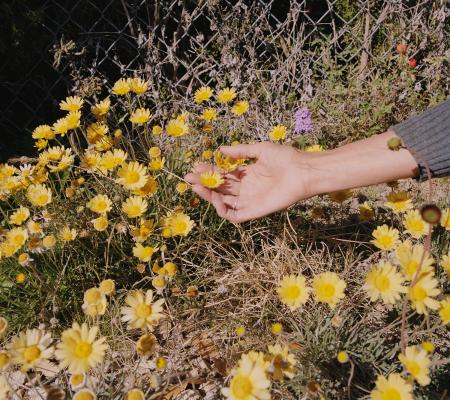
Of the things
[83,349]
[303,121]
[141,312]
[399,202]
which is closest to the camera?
[83,349]

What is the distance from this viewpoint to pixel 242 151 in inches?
77.5

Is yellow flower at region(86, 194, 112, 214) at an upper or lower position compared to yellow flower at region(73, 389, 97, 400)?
upper

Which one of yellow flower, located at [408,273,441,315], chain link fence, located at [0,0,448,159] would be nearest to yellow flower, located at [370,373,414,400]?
yellow flower, located at [408,273,441,315]

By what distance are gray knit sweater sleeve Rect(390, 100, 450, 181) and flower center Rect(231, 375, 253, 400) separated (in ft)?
3.10

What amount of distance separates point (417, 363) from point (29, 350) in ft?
3.41

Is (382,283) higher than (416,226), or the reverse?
(416,226)

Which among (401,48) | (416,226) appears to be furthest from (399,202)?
(401,48)

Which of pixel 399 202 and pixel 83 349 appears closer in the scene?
pixel 83 349

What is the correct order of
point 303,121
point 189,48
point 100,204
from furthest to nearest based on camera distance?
1. point 189,48
2. point 303,121
3. point 100,204

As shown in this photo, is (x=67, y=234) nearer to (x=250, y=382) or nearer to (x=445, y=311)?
(x=250, y=382)

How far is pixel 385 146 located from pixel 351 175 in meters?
0.17

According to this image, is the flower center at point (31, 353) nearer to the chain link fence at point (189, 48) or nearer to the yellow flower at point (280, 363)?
the yellow flower at point (280, 363)

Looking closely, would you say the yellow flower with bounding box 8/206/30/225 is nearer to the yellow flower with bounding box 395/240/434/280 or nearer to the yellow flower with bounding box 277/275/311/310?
the yellow flower with bounding box 277/275/311/310

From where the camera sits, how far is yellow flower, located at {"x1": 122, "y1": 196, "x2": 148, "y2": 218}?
6.17ft
